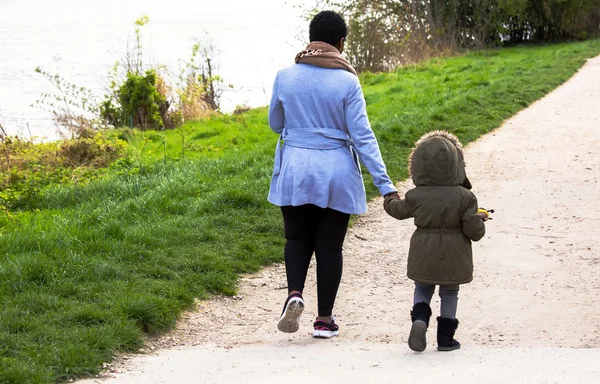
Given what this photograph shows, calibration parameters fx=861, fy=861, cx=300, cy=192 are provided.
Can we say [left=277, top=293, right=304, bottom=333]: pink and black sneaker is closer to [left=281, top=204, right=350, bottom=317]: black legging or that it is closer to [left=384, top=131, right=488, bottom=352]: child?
[left=281, top=204, right=350, bottom=317]: black legging

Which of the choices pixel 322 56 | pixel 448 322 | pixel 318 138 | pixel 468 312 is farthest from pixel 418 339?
pixel 322 56

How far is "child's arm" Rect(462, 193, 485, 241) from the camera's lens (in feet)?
14.7

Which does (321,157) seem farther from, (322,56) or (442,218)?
(442,218)

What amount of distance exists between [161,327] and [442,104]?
9.64 m

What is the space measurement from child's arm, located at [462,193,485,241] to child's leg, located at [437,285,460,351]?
336 mm

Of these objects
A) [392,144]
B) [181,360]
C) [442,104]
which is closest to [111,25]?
[442,104]

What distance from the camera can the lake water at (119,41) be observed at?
1917 centimetres

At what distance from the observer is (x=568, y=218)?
802 centimetres

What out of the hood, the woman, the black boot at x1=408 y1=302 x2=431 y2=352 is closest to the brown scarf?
the woman

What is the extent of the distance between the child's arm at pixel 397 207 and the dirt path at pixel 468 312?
0.74m

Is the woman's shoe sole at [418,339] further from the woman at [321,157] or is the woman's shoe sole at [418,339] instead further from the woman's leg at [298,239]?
the woman's leg at [298,239]

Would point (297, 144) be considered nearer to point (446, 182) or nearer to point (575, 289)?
point (446, 182)

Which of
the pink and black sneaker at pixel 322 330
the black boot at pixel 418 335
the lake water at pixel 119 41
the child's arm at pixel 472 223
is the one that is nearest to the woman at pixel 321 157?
the pink and black sneaker at pixel 322 330

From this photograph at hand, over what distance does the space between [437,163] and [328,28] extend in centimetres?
102
